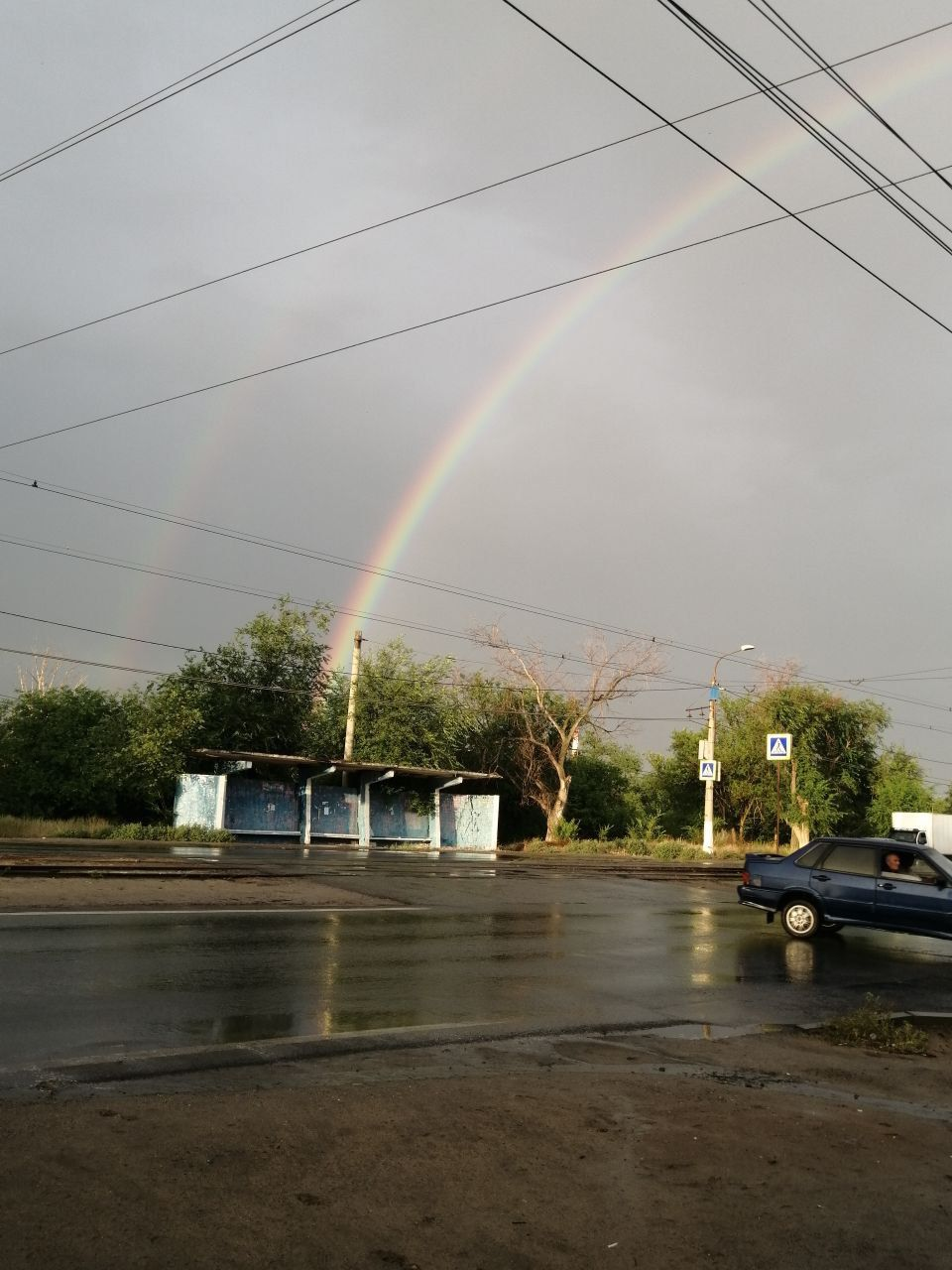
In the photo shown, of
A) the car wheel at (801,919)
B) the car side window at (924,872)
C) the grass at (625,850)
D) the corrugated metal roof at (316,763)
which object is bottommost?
the grass at (625,850)

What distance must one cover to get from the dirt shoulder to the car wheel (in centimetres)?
854

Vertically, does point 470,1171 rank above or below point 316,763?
below

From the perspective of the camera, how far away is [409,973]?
36.4 feet

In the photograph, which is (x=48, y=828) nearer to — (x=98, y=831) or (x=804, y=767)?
(x=98, y=831)

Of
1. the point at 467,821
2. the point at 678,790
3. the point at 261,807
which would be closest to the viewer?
the point at 261,807

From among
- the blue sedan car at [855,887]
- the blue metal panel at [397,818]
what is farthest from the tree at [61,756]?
the blue sedan car at [855,887]

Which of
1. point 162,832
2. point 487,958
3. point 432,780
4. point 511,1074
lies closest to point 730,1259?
point 511,1074

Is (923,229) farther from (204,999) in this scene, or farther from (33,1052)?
(33,1052)

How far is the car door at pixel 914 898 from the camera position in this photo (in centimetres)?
1445

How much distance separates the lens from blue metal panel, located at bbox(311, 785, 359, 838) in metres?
41.0

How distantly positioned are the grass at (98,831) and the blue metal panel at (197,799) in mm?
2446

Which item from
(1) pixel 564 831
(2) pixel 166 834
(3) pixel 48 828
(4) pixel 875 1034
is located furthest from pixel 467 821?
(4) pixel 875 1034

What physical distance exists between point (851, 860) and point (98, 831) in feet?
77.9

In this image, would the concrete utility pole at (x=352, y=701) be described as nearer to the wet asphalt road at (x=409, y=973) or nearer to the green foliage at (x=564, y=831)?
the green foliage at (x=564, y=831)
